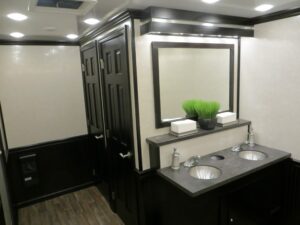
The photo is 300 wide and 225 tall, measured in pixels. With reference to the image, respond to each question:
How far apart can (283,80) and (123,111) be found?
1.59 m

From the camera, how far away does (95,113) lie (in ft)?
9.69

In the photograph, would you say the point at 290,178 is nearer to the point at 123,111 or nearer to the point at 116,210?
the point at 123,111

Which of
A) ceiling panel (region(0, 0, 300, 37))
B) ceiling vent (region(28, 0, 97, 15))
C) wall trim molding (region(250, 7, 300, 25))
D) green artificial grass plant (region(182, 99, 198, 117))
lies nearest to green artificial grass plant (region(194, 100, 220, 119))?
green artificial grass plant (region(182, 99, 198, 117))

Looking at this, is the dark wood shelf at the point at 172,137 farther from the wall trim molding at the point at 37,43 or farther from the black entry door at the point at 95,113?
the wall trim molding at the point at 37,43

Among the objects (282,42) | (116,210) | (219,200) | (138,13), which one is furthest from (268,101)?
(116,210)

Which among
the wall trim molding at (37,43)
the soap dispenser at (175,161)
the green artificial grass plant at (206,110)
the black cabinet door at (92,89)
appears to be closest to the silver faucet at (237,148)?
the green artificial grass plant at (206,110)

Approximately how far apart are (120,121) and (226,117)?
113 centimetres

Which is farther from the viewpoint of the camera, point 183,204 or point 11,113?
point 11,113

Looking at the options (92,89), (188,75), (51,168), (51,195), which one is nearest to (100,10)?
(188,75)

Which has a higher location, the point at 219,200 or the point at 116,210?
the point at 219,200

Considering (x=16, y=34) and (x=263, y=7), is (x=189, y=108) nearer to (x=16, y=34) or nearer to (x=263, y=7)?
(x=263, y=7)

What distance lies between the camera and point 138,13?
1.79 metres

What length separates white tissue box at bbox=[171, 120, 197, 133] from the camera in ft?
6.57

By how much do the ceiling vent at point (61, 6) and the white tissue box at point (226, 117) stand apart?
1.64m
